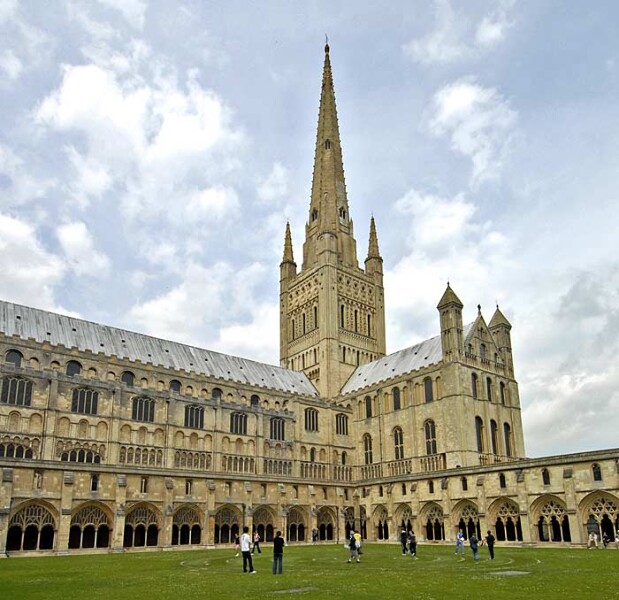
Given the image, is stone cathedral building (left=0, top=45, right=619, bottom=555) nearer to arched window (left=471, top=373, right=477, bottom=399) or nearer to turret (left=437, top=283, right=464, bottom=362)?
turret (left=437, top=283, right=464, bottom=362)

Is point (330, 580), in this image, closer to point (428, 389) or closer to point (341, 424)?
point (428, 389)

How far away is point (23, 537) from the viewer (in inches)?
1818

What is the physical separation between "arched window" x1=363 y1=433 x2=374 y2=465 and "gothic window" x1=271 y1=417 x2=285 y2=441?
37.1 feet

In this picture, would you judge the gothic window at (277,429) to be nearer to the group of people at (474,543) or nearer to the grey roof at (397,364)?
the grey roof at (397,364)

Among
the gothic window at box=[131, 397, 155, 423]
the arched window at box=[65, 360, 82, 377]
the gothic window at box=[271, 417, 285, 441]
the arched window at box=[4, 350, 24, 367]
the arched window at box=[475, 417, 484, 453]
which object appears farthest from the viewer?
the gothic window at box=[271, 417, 285, 441]

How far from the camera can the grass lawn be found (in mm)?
19281

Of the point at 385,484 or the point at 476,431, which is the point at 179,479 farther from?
the point at 476,431

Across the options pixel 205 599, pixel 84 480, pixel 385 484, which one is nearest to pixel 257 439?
pixel 385 484

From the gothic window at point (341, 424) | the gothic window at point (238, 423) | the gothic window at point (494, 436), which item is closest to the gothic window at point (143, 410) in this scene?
the gothic window at point (238, 423)

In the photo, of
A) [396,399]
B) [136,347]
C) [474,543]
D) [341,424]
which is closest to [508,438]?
[396,399]

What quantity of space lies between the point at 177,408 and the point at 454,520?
95.7 feet

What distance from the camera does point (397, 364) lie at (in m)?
76.5

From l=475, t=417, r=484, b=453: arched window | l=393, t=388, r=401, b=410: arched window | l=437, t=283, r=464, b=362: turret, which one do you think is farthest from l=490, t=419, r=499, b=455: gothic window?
l=393, t=388, r=401, b=410: arched window

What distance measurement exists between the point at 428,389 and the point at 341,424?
44.9 ft
